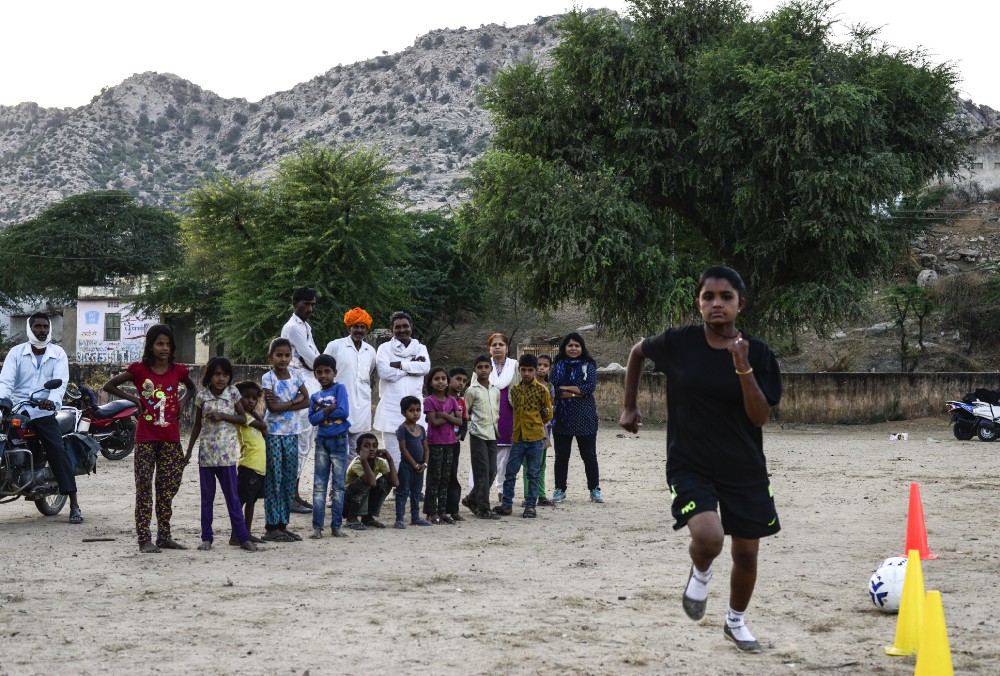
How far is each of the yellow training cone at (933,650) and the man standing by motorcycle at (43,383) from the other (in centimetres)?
799

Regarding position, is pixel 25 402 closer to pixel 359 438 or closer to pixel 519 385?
pixel 359 438

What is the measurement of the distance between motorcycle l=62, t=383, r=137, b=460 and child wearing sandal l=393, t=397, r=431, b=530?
251 inches

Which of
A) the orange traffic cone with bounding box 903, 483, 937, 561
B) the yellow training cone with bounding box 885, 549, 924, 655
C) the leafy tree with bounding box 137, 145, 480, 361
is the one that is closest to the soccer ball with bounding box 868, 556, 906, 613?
the orange traffic cone with bounding box 903, 483, 937, 561

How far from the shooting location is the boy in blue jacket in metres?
9.30

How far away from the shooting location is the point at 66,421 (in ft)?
34.7

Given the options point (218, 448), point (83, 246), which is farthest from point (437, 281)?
point (218, 448)

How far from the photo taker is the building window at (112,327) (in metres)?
55.6

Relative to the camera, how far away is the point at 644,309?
93.8ft

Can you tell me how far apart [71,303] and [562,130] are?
4142 cm

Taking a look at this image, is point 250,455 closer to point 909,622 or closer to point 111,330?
point 909,622

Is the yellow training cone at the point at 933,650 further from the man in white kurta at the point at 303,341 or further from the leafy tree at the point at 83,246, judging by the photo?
the leafy tree at the point at 83,246

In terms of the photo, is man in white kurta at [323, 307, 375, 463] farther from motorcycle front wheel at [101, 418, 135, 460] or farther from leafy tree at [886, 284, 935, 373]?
leafy tree at [886, 284, 935, 373]

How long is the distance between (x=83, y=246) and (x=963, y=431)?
51670mm

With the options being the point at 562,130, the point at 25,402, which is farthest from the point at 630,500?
the point at 562,130
